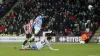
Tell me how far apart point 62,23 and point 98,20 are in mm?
3236

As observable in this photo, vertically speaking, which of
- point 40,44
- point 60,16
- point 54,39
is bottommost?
point 54,39

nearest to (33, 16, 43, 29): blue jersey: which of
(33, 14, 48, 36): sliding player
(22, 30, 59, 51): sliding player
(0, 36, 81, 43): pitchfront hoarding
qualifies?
(33, 14, 48, 36): sliding player

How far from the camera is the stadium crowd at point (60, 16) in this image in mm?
31203

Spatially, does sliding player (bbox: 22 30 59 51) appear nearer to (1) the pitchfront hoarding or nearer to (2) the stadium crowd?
(1) the pitchfront hoarding

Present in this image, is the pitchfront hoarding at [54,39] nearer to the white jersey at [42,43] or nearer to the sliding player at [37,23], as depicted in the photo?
the sliding player at [37,23]

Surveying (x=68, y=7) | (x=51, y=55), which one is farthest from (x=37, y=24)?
(x=68, y=7)

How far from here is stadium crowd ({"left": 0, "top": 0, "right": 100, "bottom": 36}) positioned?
1228 inches

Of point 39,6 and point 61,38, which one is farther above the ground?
point 39,6

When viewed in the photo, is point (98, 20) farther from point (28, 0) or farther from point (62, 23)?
point (28, 0)

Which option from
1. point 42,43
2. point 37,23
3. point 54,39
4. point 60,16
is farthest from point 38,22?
point 60,16

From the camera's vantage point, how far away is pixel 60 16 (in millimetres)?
31797

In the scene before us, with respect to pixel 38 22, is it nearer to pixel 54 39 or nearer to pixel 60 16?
pixel 54 39

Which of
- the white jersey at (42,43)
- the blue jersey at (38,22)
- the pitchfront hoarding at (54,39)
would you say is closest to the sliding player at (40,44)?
the white jersey at (42,43)

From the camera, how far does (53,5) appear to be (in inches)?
1352
